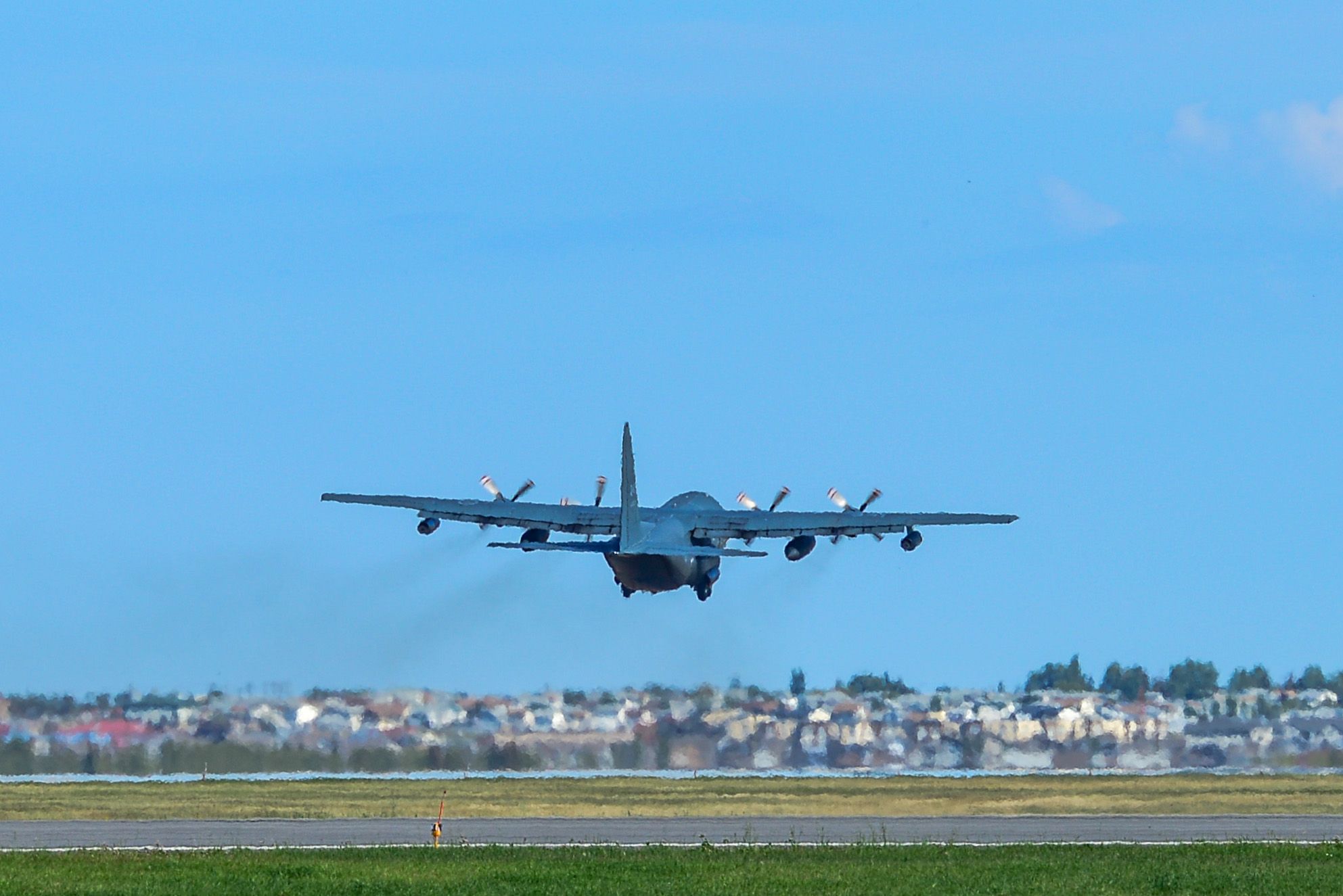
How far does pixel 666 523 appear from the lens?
8294cm

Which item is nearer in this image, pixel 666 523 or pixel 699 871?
pixel 699 871

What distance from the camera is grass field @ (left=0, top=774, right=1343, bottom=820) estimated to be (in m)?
68.1

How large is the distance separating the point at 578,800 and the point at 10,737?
23.2 meters

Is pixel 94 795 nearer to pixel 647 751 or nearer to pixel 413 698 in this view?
pixel 413 698

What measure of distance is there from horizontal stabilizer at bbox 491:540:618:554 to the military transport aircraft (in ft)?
7.78

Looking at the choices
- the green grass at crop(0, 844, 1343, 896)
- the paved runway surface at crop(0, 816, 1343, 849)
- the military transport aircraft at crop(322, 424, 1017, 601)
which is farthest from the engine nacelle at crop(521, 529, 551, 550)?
the green grass at crop(0, 844, 1343, 896)

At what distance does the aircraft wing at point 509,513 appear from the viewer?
273ft

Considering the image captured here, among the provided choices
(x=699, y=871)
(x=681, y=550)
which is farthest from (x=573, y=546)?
(x=699, y=871)

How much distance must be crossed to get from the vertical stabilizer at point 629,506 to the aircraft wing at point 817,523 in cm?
384

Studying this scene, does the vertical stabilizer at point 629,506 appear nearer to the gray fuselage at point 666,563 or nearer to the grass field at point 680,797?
the gray fuselage at point 666,563

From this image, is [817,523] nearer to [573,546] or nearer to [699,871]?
[573,546]

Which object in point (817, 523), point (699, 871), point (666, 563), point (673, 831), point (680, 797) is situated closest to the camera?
point (699, 871)

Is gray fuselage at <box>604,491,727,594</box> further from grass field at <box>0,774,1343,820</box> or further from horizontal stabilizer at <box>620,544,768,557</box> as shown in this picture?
grass field at <box>0,774,1343,820</box>

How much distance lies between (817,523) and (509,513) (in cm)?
1289
